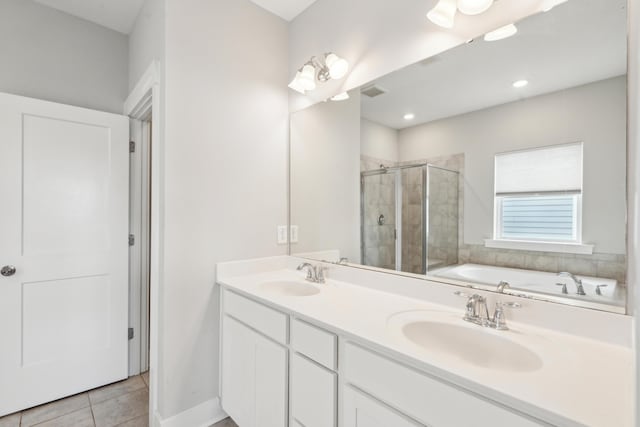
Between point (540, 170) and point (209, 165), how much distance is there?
5.30 ft

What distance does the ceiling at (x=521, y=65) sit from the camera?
1.00 meters

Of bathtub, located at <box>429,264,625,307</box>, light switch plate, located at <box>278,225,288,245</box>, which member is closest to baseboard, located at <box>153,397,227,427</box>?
light switch plate, located at <box>278,225,288,245</box>

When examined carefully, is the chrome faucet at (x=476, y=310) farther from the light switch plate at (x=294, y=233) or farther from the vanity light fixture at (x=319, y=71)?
the vanity light fixture at (x=319, y=71)

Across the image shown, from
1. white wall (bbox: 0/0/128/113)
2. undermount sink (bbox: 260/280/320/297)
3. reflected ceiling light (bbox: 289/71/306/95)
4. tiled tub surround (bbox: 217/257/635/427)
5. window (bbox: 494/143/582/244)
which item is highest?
white wall (bbox: 0/0/128/113)

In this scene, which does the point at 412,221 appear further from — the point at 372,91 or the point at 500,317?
the point at 372,91

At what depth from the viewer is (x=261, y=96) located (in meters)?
2.00

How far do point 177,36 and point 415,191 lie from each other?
152 cm

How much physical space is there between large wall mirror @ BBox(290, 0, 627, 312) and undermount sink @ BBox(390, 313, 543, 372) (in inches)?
9.0

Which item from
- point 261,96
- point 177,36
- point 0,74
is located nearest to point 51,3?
point 0,74

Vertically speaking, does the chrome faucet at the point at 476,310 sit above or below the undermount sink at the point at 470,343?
above

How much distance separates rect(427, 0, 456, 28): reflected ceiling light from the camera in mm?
1229

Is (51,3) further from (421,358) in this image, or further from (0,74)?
(421,358)

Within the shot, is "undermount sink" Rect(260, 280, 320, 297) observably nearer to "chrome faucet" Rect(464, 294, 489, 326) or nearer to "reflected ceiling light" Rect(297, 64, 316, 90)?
"chrome faucet" Rect(464, 294, 489, 326)

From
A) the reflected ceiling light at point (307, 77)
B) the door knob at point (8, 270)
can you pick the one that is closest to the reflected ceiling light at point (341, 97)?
the reflected ceiling light at point (307, 77)
